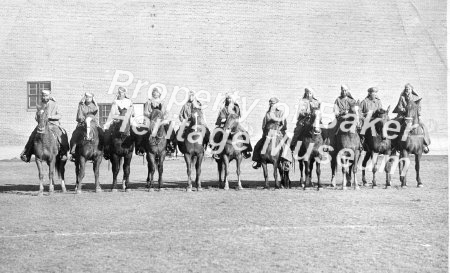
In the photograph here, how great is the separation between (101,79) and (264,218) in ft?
79.3

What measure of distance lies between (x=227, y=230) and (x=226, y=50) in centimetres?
2500

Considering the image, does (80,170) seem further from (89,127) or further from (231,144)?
(231,144)

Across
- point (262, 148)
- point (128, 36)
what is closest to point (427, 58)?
point (128, 36)

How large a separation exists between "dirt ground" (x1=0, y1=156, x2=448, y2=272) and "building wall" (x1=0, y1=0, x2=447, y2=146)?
681 inches

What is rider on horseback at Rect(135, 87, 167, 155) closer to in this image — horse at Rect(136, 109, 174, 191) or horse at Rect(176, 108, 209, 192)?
horse at Rect(136, 109, 174, 191)

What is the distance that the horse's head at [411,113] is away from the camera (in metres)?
18.7

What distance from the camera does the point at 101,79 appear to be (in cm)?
3616

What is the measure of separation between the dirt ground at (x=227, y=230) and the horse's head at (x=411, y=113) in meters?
1.76

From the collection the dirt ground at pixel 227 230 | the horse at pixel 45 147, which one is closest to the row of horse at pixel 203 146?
the horse at pixel 45 147

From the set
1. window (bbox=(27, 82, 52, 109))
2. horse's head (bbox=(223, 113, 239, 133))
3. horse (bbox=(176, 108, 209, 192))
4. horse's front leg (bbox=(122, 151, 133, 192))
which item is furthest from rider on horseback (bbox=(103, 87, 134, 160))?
window (bbox=(27, 82, 52, 109))

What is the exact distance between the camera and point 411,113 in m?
18.8

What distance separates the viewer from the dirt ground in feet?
30.8

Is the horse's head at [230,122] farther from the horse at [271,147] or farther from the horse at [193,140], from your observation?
the horse at [271,147]

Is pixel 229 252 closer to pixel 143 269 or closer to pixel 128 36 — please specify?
pixel 143 269
